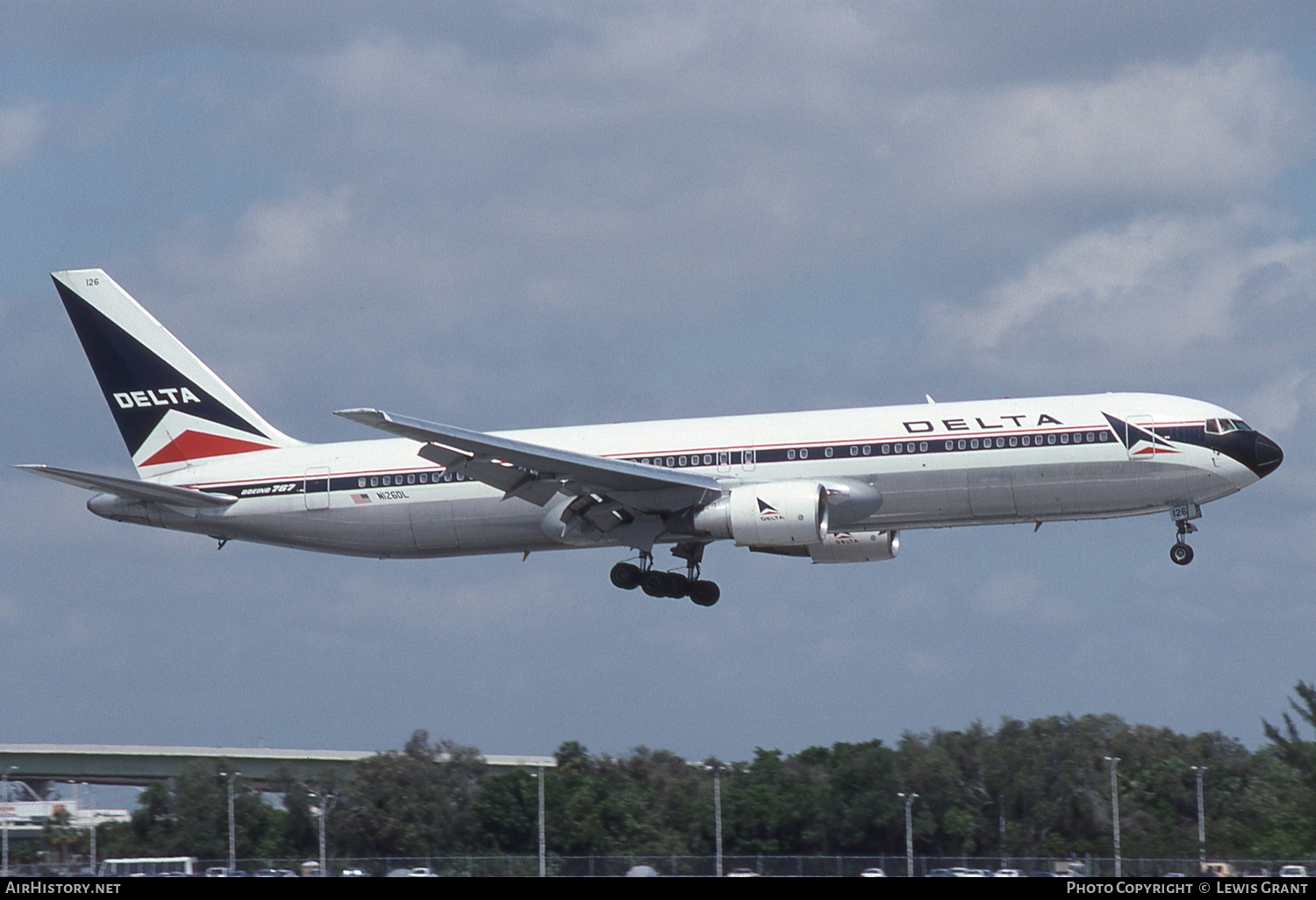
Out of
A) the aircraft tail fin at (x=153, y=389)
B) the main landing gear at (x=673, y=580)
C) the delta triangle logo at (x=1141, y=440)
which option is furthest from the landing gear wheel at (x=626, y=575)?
the delta triangle logo at (x=1141, y=440)

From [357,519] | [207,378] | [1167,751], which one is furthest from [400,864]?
[1167,751]

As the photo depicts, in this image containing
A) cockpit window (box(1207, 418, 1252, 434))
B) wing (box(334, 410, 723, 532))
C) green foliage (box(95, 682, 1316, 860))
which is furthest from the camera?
green foliage (box(95, 682, 1316, 860))

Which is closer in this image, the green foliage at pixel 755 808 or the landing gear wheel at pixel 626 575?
the landing gear wheel at pixel 626 575

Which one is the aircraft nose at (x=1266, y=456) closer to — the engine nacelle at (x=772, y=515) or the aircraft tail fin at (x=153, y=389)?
the engine nacelle at (x=772, y=515)

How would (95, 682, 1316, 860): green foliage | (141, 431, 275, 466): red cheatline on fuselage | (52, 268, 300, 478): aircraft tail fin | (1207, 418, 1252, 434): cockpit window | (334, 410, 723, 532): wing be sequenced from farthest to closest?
(95, 682, 1316, 860): green foliage, (52, 268, 300, 478): aircraft tail fin, (141, 431, 275, 466): red cheatline on fuselage, (1207, 418, 1252, 434): cockpit window, (334, 410, 723, 532): wing

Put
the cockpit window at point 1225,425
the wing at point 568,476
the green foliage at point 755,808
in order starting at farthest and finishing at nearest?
the green foliage at point 755,808 < the cockpit window at point 1225,425 < the wing at point 568,476

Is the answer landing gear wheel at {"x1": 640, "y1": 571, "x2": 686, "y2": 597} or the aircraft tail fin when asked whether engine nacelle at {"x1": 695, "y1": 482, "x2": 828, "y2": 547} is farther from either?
the aircraft tail fin

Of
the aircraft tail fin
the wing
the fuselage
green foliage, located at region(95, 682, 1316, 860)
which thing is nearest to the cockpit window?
the fuselage

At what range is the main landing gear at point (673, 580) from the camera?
4550cm

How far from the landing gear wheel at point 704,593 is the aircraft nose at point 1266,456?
1494 centimetres

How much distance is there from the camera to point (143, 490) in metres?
45.6

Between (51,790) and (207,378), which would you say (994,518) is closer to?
(207,378)

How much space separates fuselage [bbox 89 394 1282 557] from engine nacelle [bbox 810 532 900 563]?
13.5 feet

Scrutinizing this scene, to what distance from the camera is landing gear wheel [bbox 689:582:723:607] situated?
46312mm
